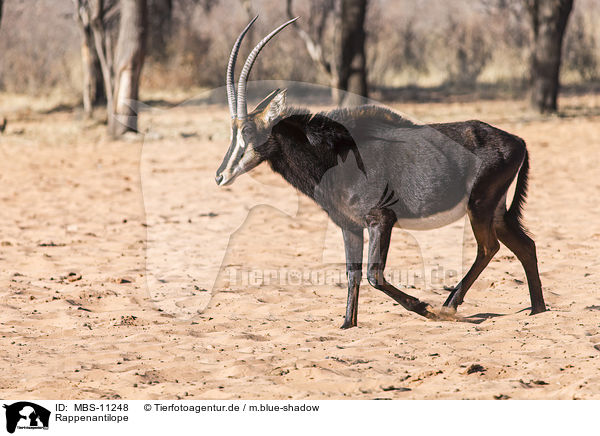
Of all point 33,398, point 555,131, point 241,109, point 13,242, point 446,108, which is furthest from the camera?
point 446,108

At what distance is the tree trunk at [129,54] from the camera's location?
50.3 ft

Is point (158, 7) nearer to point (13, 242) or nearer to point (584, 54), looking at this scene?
point (584, 54)

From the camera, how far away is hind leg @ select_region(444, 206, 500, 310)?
5.36 m

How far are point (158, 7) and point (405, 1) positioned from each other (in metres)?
40.8

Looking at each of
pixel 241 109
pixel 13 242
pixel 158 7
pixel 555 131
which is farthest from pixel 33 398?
pixel 158 7

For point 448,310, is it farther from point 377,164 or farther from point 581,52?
point 581,52

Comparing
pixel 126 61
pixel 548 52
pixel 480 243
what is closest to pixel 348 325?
pixel 480 243

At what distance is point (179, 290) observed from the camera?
6539mm

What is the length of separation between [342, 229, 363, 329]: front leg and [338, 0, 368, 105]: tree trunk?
1239cm

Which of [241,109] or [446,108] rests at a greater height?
[241,109]

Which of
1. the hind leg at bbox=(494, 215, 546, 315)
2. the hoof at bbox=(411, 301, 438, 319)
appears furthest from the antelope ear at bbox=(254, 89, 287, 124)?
the hind leg at bbox=(494, 215, 546, 315)

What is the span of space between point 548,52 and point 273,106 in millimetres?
13932

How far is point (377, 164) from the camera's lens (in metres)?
5.29

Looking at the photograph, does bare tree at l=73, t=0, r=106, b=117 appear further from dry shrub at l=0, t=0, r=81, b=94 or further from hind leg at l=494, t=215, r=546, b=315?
hind leg at l=494, t=215, r=546, b=315
